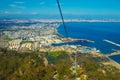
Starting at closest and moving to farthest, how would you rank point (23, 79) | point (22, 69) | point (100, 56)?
point (23, 79) → point (22, 69) → point (100, 56)

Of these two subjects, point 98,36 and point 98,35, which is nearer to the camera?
point 98,36

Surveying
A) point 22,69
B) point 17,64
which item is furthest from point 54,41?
point 22,69

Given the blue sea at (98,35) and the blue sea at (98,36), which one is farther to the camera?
the blue sea at (98,35)

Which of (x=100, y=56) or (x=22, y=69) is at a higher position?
(x=22, y=69)

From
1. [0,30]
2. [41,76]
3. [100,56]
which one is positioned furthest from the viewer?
[0,30]

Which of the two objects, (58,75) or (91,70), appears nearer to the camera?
(58,75)

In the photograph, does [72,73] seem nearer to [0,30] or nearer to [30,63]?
[30,63]

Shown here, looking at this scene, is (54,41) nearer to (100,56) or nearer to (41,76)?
(100,56)

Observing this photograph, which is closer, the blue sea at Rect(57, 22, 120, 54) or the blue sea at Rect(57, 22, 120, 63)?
the blue sea at Rect(57, 22, 120, 63)

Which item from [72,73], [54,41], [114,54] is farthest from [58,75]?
[54,41]
